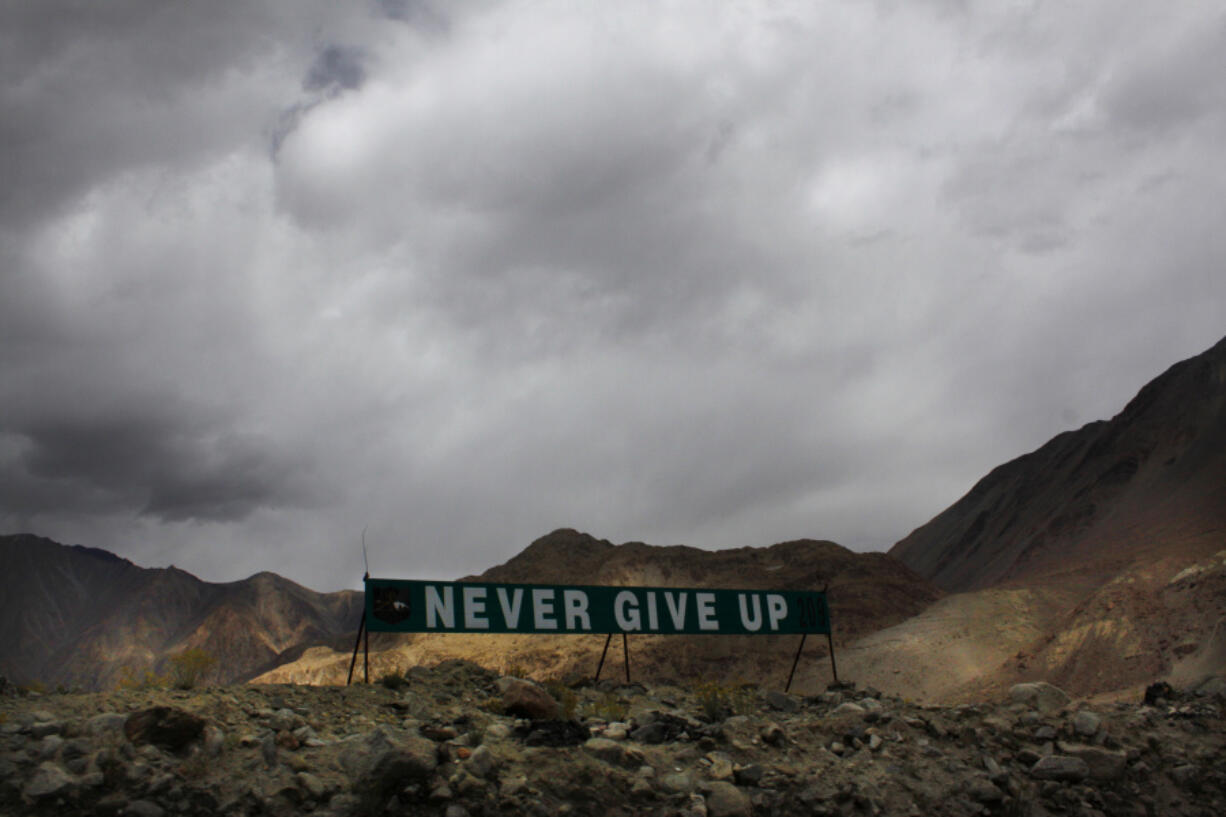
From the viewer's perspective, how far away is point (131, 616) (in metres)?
139

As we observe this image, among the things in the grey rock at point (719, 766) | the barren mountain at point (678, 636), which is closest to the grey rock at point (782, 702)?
the grey rock at point (719, 766)

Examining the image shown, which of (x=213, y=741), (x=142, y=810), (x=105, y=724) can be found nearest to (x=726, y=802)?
(x=213, y=741)

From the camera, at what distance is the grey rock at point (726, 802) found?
10328 millimetres

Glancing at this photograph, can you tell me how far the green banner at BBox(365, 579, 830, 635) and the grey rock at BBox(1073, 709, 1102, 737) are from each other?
10110 mm

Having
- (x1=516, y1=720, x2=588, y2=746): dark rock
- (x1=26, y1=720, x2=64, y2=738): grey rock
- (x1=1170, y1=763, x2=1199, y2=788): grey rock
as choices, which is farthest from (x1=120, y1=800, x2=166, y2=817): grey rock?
(x1=1170, y1=763, x2=1199, y2=788): grey rock

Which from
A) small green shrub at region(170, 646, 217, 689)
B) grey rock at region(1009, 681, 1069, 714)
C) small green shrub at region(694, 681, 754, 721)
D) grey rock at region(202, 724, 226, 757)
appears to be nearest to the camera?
grey rock at region(202, 724, 226, 757)

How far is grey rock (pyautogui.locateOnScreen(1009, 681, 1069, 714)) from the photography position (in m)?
14.9

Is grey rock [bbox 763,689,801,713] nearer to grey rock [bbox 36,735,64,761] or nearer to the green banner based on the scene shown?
the green banner

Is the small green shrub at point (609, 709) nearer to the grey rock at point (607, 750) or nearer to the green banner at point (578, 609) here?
the grey rock at point (607, 750)

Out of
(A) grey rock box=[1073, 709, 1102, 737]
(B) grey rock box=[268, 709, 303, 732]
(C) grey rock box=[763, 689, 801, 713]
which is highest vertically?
(B) grey rock box=[268, 709, 303, 732]

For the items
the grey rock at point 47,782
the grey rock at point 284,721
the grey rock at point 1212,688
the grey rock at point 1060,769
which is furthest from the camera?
the grey rock at point 1212,688

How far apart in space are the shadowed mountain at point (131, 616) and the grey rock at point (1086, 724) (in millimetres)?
121121

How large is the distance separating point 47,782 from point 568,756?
5.73m

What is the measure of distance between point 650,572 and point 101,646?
345 feet
